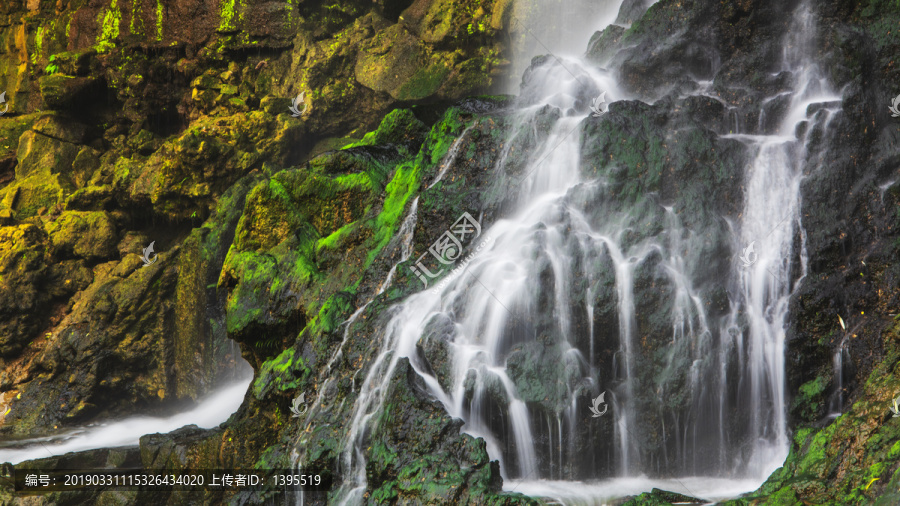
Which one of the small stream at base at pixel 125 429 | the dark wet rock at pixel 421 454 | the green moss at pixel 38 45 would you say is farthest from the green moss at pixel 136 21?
the dark wet rock at pixel 421 454

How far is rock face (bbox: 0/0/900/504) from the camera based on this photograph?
24.5ft

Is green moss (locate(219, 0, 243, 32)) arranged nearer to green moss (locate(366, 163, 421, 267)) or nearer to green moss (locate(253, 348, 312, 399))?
green moss (locate(366, 163, 421, 267))

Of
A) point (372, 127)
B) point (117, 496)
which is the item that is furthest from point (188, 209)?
point (117, 496)

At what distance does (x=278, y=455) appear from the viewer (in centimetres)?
789

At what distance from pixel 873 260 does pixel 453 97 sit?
864 centimetres

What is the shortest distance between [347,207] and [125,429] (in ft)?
21.6

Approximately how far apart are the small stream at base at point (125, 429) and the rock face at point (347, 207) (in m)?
0.47

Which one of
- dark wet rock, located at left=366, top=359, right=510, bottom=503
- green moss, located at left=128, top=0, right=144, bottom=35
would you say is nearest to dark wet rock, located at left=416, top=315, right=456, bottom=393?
dark wet rock, located at left=366, top=359, right=510, bottom=503

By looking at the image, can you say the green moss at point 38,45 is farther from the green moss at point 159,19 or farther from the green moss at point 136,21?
the green moss at point 159,19

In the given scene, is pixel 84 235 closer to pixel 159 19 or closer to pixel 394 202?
pixel 159 19

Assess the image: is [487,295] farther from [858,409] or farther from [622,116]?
[858,409]

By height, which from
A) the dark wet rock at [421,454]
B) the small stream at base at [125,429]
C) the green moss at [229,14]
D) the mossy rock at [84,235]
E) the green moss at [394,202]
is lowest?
the dark wet rock at [421,454]

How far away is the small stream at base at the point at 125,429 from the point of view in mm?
11977

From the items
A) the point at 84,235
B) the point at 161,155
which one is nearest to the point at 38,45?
the point at 161,155
